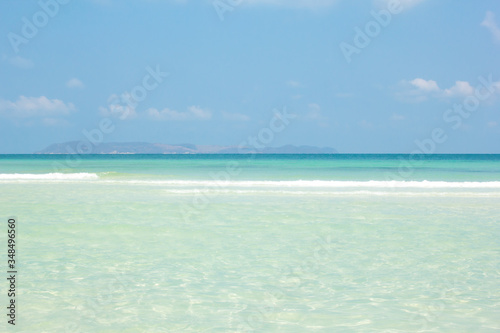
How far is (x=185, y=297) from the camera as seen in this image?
615cm

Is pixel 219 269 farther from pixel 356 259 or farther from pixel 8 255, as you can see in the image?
pixel 8 255

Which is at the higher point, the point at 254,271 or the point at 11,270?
the point at 11,270

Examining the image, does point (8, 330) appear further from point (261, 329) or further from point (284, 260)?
point (284, 260)

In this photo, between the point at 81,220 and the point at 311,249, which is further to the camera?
the point at 81,220

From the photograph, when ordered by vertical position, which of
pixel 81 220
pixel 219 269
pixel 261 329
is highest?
pixel 81 220

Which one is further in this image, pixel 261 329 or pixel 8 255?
pixel 8 255

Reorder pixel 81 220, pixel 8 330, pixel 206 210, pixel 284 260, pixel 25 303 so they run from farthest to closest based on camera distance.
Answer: pixel 206 210 < pixel 81 220 < pixel 284 260 < pixel 25 303 < pixel 8 330

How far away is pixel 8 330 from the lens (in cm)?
505

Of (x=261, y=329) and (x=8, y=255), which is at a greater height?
(x=8, y=255)

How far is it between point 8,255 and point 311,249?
5628 mm

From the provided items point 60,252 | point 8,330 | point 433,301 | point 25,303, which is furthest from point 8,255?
point 433,301

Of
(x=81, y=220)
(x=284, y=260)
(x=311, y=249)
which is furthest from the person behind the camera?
(x=81, y=220)

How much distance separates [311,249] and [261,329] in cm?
401

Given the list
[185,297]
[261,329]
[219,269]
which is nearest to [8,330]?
[185,297]
